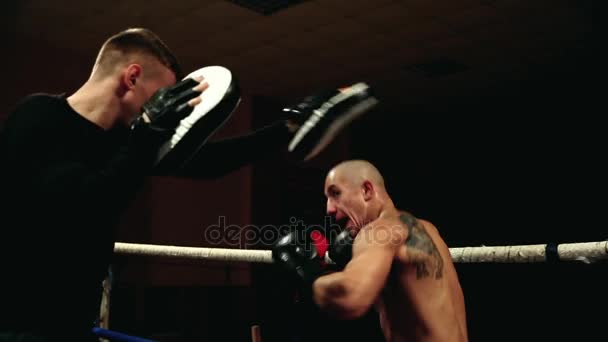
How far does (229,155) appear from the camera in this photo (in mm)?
1681

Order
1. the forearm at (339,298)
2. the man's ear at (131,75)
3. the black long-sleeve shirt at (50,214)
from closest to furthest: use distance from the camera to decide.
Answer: the black long-sleeve shirt at (50,214) → the man's ear at (131,75) → the forearm at (339,298)

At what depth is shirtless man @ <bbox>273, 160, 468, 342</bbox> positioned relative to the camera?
1.60m

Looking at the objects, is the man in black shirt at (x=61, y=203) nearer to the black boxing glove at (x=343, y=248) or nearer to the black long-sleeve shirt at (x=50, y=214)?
the black long-sleeve shirt at (x=50, y=214)

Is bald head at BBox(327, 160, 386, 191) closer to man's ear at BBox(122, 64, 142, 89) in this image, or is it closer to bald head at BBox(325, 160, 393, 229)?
bald head at BBox(325, 160, 393, 229)

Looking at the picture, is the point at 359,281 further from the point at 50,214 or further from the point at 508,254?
the point at 50,214

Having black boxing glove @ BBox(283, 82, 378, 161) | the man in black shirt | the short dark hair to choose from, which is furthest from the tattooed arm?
the short dark hair

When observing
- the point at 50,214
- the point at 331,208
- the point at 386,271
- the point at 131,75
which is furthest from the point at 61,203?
the point at 331,208

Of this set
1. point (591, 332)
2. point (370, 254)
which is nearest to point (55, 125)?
point (370, 254)

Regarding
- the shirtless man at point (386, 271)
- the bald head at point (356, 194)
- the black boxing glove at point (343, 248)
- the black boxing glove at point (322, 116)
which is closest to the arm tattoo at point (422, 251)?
the shirtless man at point (386, 271)

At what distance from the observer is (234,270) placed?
22.6ft

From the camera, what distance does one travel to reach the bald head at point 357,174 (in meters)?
2.09

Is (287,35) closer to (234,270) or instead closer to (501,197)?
(234,270)

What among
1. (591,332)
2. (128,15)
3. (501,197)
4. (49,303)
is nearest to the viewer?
(49,303)

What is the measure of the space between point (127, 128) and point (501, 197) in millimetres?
8369
